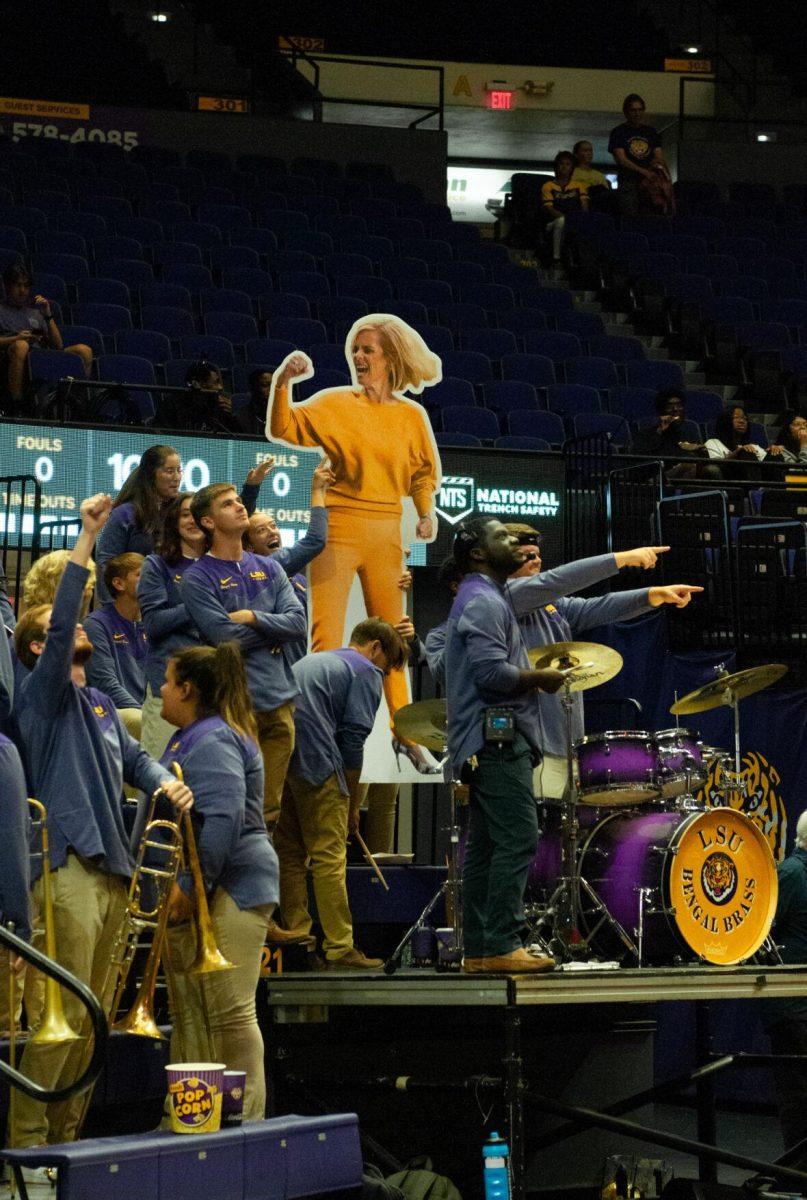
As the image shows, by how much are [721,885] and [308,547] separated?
2.41 metres

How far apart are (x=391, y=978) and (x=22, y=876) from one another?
7.15 ft

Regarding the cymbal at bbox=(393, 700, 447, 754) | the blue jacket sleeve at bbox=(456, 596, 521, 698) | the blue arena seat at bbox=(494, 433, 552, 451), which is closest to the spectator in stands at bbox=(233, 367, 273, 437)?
the blue arena seat at bbox=(494, 433, 552, 451)

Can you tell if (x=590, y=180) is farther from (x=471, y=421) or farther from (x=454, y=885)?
(x=454, y=885)

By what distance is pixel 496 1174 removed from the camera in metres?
5.89

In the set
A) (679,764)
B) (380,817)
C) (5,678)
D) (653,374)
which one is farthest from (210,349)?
(5,678)

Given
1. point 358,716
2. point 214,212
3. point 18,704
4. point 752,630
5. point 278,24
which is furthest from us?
point 278,24

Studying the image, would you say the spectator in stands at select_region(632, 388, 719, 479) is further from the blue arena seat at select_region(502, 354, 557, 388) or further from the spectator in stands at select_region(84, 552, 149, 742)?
the spectator in stands at select_region(84, 552, 149, 742)

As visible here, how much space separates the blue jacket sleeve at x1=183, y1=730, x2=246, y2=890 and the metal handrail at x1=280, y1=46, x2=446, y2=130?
46.0 ft

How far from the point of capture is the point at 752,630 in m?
10.5

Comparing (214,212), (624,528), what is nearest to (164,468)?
(624,528)

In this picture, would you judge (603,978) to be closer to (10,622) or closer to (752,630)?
(10,622)

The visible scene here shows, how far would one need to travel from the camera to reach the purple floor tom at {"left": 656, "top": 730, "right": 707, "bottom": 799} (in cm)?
732

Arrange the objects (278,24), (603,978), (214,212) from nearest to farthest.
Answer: (603,978), (214,212), (278,24)

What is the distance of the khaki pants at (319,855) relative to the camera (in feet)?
22.6
